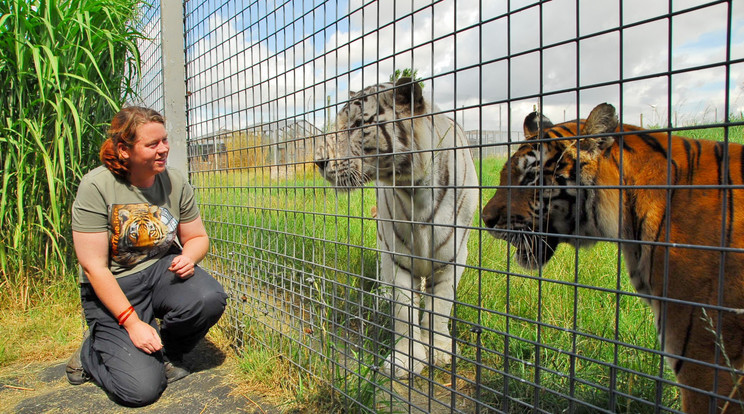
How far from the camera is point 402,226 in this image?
299 centimetres

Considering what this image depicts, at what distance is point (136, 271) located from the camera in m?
2.69

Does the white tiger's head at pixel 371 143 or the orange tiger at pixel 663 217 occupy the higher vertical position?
the white tiger's head at pixel 371 143

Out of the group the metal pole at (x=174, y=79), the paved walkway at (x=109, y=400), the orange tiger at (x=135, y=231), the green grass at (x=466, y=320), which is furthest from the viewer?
the metal pole at (x=174, y=79)

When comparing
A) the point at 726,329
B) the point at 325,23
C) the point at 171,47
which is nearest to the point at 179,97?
the point at 171,47

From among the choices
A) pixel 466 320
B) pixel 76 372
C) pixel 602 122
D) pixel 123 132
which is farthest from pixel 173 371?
pixel 602 122

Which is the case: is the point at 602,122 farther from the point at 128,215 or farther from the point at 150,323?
the point at 150,323

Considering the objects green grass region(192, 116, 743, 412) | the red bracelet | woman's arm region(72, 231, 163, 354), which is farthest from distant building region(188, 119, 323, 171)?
the red bracelet

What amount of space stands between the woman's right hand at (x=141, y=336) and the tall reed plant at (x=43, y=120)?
4.61 ft

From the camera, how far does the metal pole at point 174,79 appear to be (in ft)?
11.6

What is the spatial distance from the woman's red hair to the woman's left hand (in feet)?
1.95

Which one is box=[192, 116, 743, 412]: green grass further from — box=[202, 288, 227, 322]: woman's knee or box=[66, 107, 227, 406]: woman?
box=[66, 107, 227, 406]: woman

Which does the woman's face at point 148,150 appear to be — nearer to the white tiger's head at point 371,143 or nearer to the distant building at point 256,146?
the distant building at point 256,146

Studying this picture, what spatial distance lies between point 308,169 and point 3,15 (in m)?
2.71

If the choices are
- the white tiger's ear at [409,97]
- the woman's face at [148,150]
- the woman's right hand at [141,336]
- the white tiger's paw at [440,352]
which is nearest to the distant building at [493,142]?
the white tiger's ear at [409,97]
